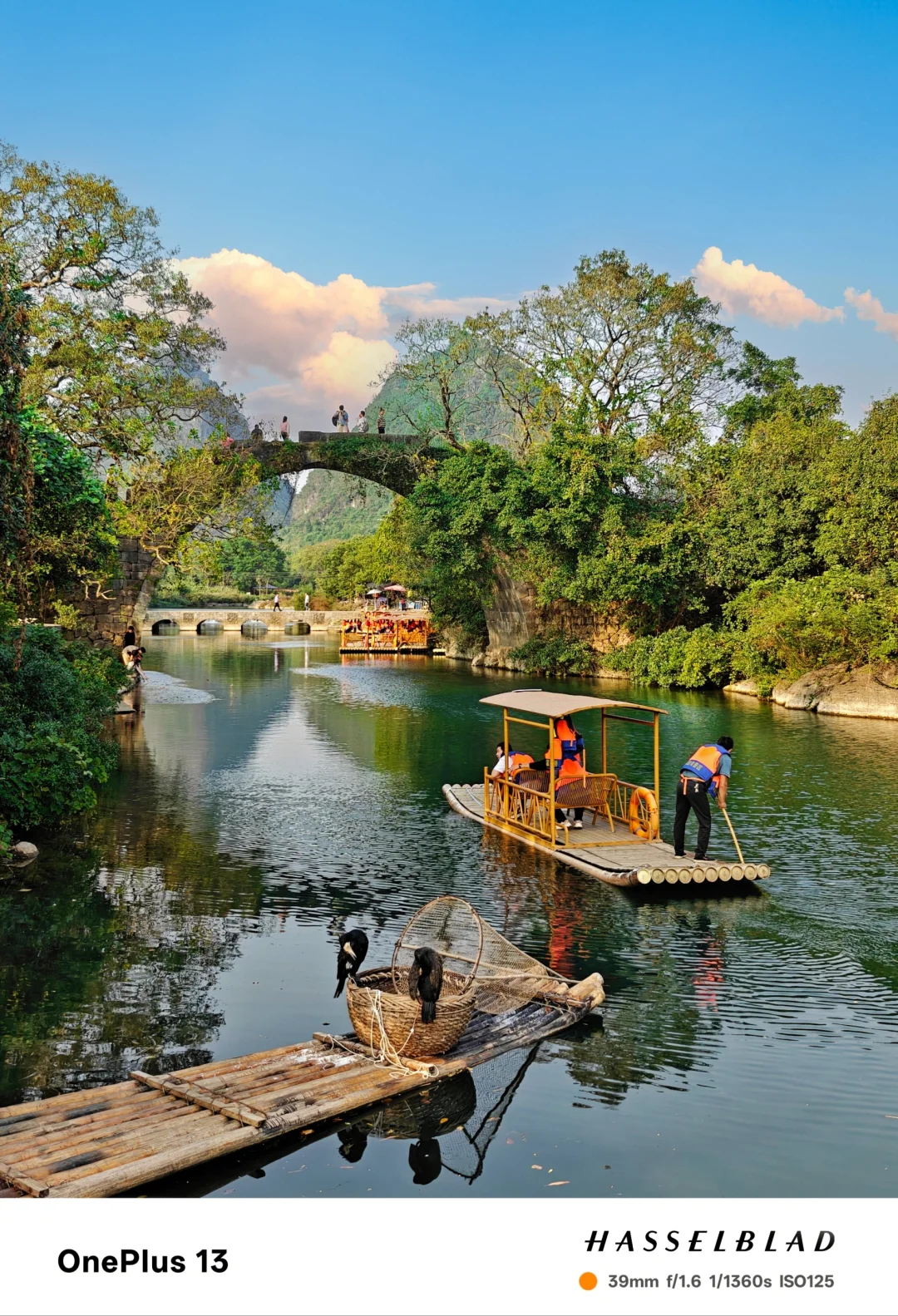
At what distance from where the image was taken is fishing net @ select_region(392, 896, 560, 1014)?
26.9 feet

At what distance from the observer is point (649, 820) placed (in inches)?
518

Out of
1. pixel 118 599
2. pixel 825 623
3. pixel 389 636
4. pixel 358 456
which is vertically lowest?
pixel 389 636

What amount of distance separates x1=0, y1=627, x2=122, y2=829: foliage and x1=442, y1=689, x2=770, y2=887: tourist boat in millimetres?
5099

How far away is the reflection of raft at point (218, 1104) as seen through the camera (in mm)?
5539

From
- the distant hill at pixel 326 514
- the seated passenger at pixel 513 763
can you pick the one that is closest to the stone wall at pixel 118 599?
the seated passenger at pixel 513 763

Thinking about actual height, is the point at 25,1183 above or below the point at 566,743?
below

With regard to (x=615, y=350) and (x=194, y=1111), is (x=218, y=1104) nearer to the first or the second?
(x=194, y=1111)

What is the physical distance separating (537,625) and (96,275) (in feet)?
72.3

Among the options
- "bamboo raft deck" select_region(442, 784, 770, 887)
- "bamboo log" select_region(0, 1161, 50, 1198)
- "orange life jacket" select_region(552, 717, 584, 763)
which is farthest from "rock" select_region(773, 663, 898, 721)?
"bamboo log" select_region(0, 1161, 50, 1198)

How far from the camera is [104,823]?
587 inches

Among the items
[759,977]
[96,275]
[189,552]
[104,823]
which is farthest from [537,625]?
[759,977]

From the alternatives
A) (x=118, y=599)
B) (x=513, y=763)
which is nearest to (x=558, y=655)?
(x=118, y=599)

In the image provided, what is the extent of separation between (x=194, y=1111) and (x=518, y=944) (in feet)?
14.0

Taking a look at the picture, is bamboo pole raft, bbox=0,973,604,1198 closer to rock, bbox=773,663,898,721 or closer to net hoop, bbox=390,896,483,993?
net hoop, bbox=390,896,483,993
